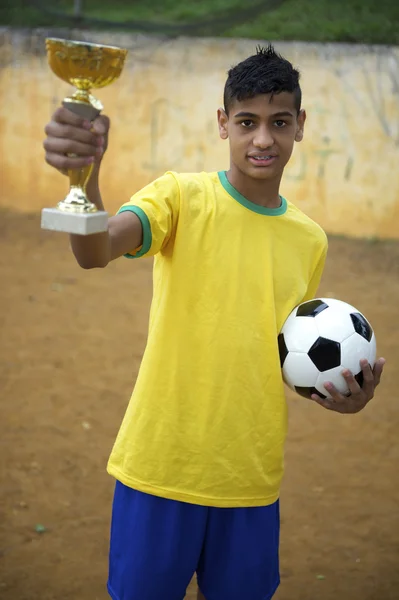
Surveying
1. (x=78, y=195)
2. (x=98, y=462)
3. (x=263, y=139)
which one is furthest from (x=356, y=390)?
(x=98, y=462)

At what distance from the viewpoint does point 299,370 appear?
2.41 metres

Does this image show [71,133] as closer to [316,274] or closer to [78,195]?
[78,195]

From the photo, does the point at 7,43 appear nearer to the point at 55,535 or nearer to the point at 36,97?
the point at 36,97

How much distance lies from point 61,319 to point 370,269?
4.33 m

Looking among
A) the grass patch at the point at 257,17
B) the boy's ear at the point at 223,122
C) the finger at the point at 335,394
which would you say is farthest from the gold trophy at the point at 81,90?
the grass patch at the point at 257,17

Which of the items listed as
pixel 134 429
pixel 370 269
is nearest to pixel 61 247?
pixel 370 269

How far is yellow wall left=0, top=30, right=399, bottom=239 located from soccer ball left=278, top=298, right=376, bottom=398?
878cm

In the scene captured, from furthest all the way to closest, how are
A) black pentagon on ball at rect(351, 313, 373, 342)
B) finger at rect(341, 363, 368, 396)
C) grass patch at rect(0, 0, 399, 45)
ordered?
grass patch at rect(0, 0, 399, 45) → black pentagon on ball at rect(351, 313, 373, 342) → finger at rect(341, 363, 368, 396)

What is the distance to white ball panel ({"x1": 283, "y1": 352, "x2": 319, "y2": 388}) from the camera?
239 cm

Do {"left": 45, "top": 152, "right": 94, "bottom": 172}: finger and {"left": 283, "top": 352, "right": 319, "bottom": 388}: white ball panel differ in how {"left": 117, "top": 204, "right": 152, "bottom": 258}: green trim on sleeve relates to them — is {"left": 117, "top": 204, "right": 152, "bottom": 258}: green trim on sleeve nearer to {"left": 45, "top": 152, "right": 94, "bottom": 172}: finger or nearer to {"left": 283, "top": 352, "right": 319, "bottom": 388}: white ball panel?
{"left": 45, "top": 152, "right": 94, "bottom": 172}: finger

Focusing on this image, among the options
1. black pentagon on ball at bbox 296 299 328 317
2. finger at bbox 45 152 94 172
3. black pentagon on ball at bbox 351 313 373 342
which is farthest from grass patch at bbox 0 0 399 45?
finger at bbox 45 152 94 172

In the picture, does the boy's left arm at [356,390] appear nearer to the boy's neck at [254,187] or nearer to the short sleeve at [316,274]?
the short sleeve at [316,274]

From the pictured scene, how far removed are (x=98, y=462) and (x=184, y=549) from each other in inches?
88.5

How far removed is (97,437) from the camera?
4727mm
